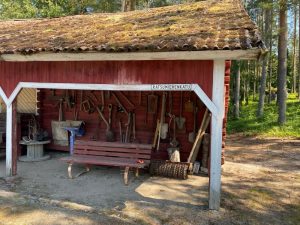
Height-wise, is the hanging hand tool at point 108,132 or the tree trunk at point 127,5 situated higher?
the tree trunk at point 127,5

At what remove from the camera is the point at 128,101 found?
946 cm

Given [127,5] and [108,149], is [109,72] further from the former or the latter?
[127,5]

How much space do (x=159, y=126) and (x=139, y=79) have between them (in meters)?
2.78

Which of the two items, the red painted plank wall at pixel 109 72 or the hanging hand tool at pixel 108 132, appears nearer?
the red painted plank wall at pixel 109 72

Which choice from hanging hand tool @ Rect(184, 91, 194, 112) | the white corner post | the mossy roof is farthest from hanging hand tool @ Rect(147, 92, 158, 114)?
the white corner post

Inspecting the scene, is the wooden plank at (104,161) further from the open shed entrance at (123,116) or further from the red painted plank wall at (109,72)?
the red painted plank wall at (109,72)

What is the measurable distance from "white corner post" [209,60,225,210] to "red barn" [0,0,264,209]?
0.02m

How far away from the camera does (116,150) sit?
8.09 meters

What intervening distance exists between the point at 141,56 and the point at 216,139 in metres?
1.85

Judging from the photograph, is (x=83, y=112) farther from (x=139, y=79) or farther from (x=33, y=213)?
(x=33, y=213)

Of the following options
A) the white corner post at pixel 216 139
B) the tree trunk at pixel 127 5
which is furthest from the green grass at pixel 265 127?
the white corner post at pixel 216 139

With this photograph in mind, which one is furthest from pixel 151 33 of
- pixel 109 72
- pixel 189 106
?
pixel 189 106

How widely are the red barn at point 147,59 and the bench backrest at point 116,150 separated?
1169mm

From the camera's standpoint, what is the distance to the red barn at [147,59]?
563 centimetres
